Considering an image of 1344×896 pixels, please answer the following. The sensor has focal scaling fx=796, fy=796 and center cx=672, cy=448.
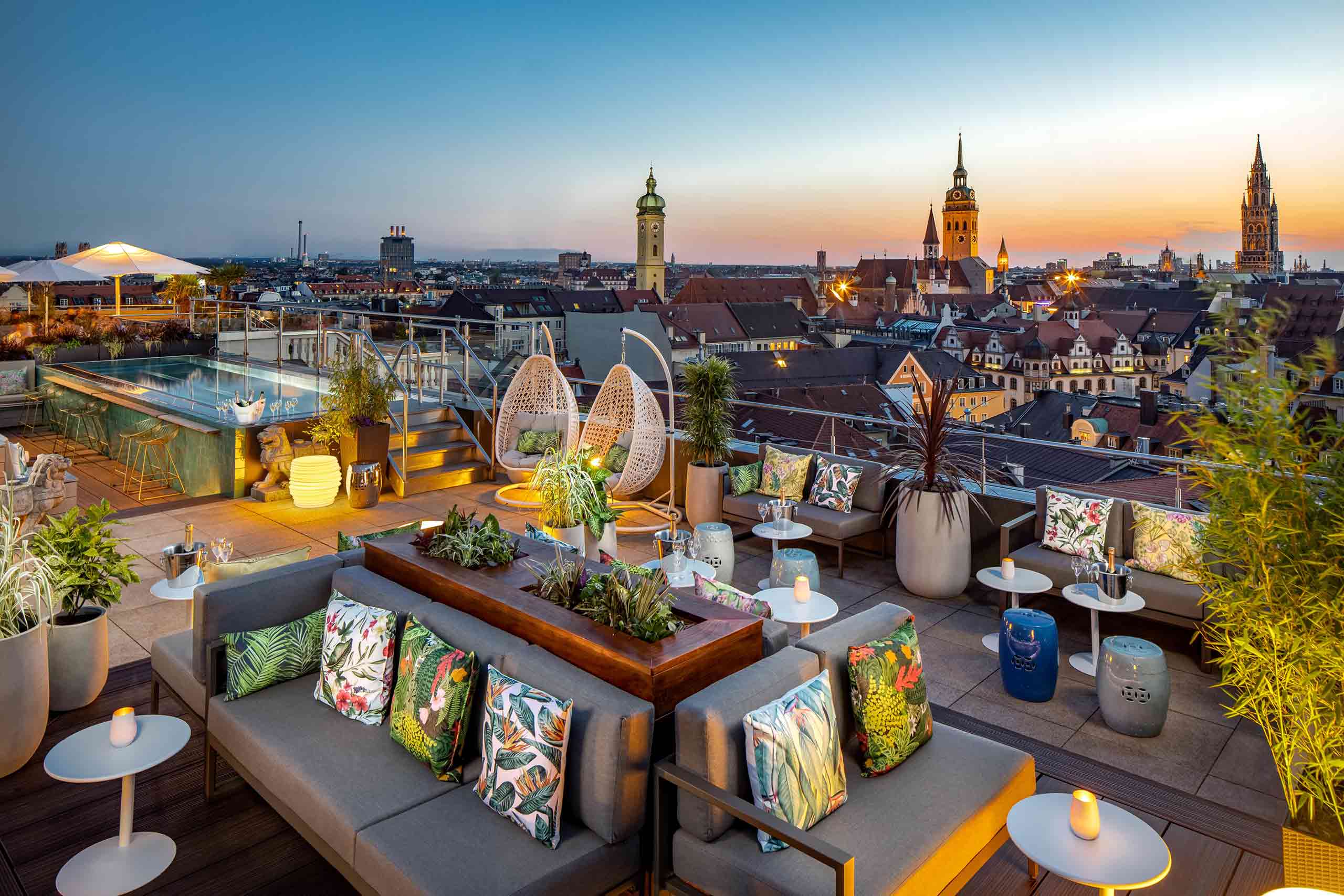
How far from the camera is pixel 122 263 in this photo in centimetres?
1298

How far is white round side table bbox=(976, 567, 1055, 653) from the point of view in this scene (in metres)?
4.71

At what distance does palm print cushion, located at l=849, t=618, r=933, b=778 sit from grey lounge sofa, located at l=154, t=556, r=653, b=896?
804 mm

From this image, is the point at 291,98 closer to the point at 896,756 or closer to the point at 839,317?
the point at 896,756

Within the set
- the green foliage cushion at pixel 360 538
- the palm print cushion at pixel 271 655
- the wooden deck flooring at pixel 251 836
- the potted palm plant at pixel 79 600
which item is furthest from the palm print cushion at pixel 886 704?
the potted palm plant at pixel 79 600

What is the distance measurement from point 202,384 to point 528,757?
9.96 meters

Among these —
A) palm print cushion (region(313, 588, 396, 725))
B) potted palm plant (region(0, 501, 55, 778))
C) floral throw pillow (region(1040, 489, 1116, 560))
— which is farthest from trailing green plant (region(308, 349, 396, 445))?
floral throw pillow (region(1040, 489, 1116, 560))

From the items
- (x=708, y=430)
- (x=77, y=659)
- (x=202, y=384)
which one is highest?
(x=202, y=384)

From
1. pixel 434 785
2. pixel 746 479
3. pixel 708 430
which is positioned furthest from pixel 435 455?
pixel 434 785

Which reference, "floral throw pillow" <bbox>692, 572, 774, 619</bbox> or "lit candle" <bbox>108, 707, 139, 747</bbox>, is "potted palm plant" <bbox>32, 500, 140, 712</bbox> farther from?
"floral throw pillow" <bbox>692, 572, 774, 619</bbox>

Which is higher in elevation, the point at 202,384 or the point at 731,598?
the point at 202,384

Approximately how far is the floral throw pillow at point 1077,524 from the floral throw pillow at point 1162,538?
7.6 inches

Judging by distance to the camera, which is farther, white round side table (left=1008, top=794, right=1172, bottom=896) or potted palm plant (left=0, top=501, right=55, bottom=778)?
potted palm plant (left=0, top=501, right=55, bottom=778)

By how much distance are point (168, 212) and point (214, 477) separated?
1007 inches

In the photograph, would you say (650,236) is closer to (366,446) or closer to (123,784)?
(366,446)
